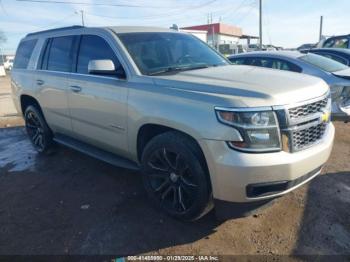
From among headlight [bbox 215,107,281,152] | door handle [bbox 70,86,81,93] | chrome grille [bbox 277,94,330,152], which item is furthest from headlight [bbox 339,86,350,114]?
door handle [bbox 70,86,81,93]

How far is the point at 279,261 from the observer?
8.80 ft

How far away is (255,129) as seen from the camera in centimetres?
252

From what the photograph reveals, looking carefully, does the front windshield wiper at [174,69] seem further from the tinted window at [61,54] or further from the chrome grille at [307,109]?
the tinted window at [61,54]

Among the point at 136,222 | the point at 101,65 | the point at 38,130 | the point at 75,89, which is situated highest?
the point at 101,65

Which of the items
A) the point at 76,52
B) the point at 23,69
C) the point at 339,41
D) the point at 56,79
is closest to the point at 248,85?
the point at 76,52

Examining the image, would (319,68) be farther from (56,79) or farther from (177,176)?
(56,79)

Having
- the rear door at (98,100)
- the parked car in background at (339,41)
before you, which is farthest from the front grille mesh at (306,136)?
the parked car in background at (339,41)

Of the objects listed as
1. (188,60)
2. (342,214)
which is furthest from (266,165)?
(188,60)

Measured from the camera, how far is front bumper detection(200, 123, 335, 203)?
8.21 feet

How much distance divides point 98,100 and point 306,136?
239 cm

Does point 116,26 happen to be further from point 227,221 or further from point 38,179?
point 227,221

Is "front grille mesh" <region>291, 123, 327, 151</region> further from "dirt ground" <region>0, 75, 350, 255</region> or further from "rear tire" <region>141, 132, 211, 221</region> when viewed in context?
"dirt ground" <region>0, 75, 350, 255</region>

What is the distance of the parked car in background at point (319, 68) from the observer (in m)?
5.43

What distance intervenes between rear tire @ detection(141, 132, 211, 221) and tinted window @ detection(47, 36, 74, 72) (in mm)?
2064
